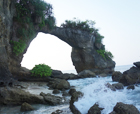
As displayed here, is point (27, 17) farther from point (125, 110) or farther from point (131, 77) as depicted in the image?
point (125, 110)

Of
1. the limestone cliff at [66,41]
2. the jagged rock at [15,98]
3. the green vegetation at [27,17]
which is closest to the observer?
the jagged rock at [15,98]

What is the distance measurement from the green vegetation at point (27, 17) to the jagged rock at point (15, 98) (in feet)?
28.5

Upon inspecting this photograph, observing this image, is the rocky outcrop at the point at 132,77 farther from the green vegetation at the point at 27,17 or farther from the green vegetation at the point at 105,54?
the green vegetation at the point at 105,54

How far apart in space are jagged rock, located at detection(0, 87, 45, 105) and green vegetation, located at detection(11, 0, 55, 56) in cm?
869

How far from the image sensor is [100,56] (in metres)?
25.2

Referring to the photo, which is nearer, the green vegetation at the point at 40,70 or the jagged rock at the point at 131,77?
the jagged rock at the point at 131,77

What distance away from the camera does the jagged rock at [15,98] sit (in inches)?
231

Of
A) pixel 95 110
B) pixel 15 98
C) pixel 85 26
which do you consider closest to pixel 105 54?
pixel 85 26

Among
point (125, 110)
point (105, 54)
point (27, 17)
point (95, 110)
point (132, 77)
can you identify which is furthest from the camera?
point (105, 54)

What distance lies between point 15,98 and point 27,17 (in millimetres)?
12073

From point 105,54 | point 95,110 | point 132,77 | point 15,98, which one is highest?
point 105,54

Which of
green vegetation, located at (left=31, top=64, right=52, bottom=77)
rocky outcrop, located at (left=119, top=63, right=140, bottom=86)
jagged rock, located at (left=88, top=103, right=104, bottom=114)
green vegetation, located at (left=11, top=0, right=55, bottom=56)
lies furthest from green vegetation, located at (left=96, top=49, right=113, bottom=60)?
jagged rock, located at (left=88, top=103, right=104, bottom=114)

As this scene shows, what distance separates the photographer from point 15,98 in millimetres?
5953

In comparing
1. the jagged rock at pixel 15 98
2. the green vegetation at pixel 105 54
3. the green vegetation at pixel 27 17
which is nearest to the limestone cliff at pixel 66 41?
the green vegetation at pixel 27 17
